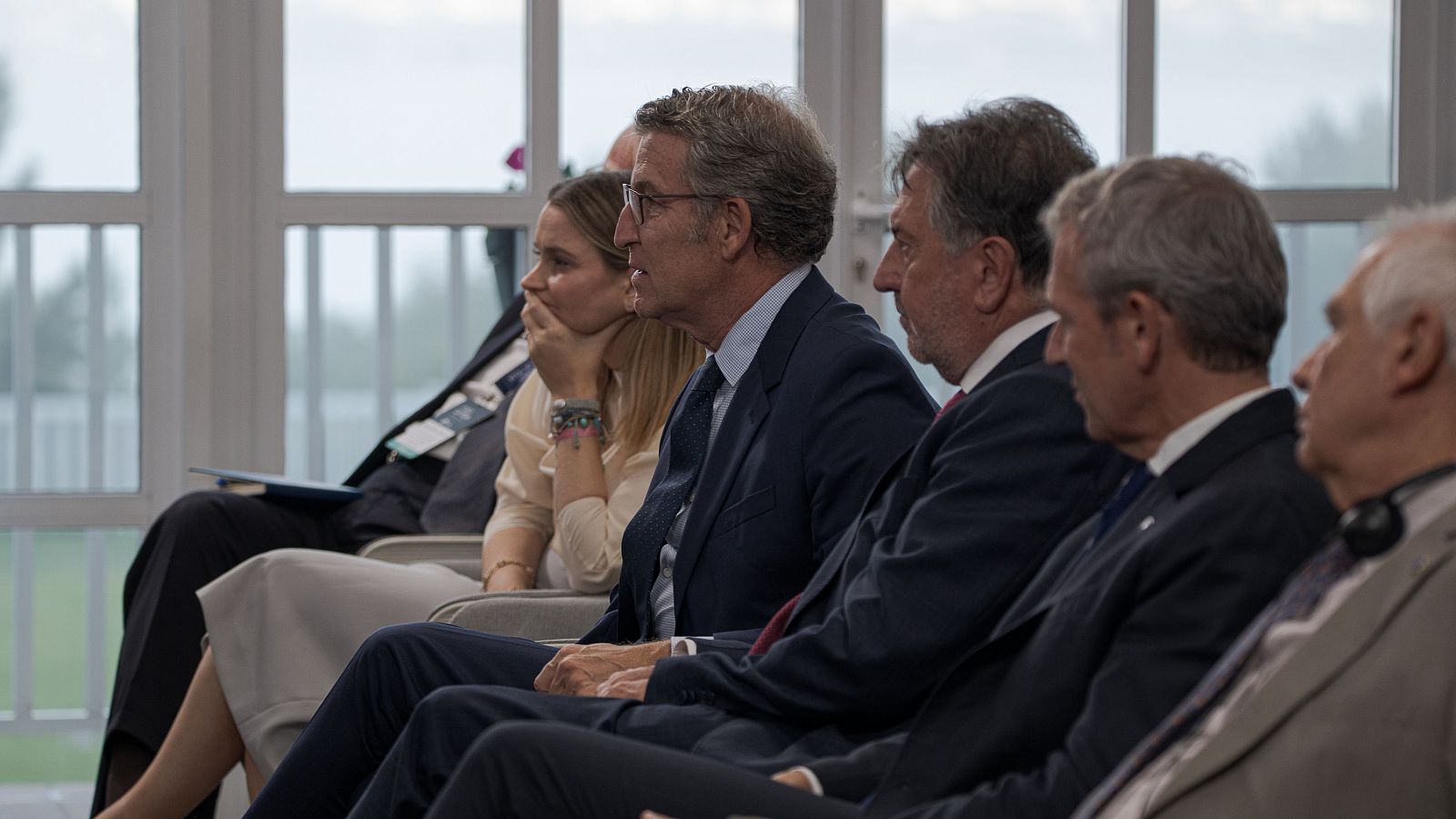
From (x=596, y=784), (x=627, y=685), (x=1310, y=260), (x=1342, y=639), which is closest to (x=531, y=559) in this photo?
(x=627, y=685)

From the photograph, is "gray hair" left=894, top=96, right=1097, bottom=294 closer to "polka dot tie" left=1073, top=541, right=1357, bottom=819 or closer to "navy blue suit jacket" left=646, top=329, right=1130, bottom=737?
"navy blue suit jacket" left=646, top=329, right=1130, bottom=737

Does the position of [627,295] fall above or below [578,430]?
above

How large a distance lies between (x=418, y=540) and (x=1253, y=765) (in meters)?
2.15

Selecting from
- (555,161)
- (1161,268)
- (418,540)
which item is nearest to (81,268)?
(555,161)

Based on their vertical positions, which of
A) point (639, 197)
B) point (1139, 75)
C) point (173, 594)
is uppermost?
point (1139, 75)

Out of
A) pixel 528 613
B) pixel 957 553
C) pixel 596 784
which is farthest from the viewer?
pixel 528 613

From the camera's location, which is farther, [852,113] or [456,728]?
[852,113]

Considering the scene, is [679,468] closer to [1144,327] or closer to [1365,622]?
[1144,327]

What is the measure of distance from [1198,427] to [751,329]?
3.07 ft

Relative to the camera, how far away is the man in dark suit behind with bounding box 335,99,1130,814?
1626 mm

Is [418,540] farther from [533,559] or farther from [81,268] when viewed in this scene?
[81,268]

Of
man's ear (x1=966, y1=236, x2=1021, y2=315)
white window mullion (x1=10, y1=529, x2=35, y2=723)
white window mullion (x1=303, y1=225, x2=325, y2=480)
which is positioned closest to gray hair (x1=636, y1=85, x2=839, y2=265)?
man's ear (x1=966, y1=236, x2=1021, y2=315)

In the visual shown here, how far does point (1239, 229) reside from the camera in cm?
132

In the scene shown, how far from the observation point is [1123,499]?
4.92 feet
